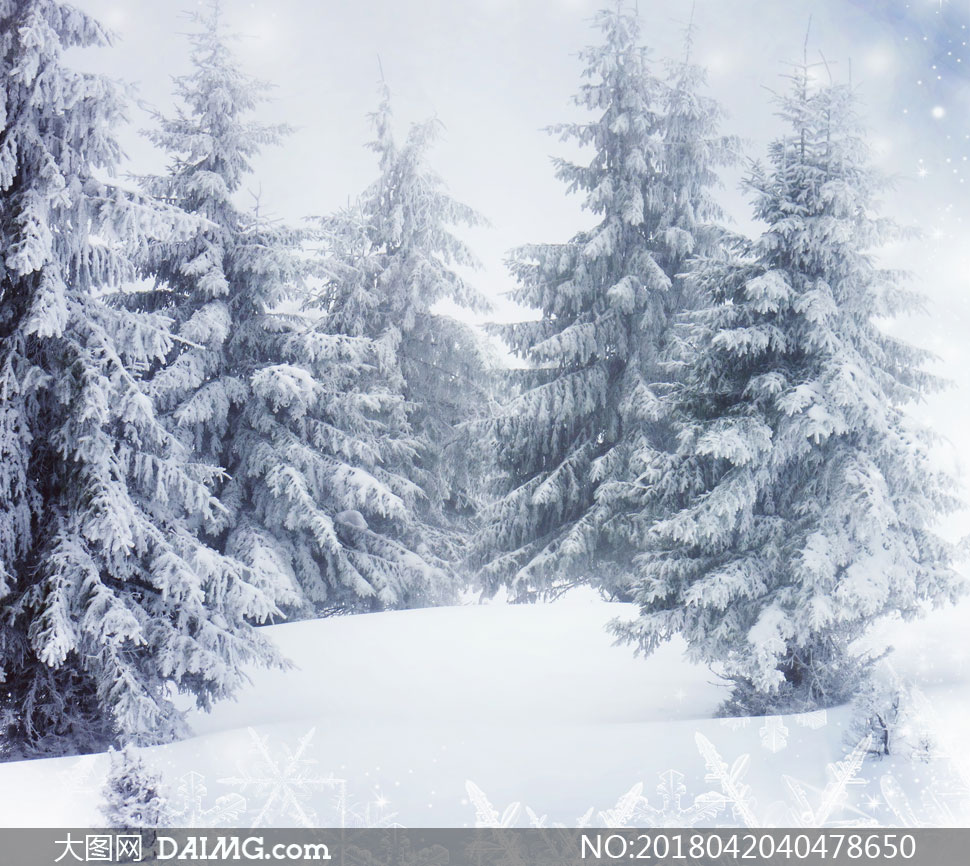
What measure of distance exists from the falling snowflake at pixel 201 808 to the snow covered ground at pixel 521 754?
0.01 m

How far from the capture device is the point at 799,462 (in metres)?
6.75

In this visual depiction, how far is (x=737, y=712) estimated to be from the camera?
21.2 feet

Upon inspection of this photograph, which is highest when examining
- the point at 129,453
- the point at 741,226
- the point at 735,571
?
the point at 741,226

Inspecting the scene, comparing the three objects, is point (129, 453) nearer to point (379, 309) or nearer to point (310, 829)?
point (310, 829)

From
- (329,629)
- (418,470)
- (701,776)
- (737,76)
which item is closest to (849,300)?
(701,776)

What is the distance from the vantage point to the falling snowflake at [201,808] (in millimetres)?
4660

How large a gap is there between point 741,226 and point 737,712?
325 inches

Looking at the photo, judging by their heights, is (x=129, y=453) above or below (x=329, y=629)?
above

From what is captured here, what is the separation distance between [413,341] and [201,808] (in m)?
9.27

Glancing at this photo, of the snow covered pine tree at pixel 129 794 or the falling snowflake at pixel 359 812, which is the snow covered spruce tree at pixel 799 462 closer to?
the falling snowflake at pixel 359 812
